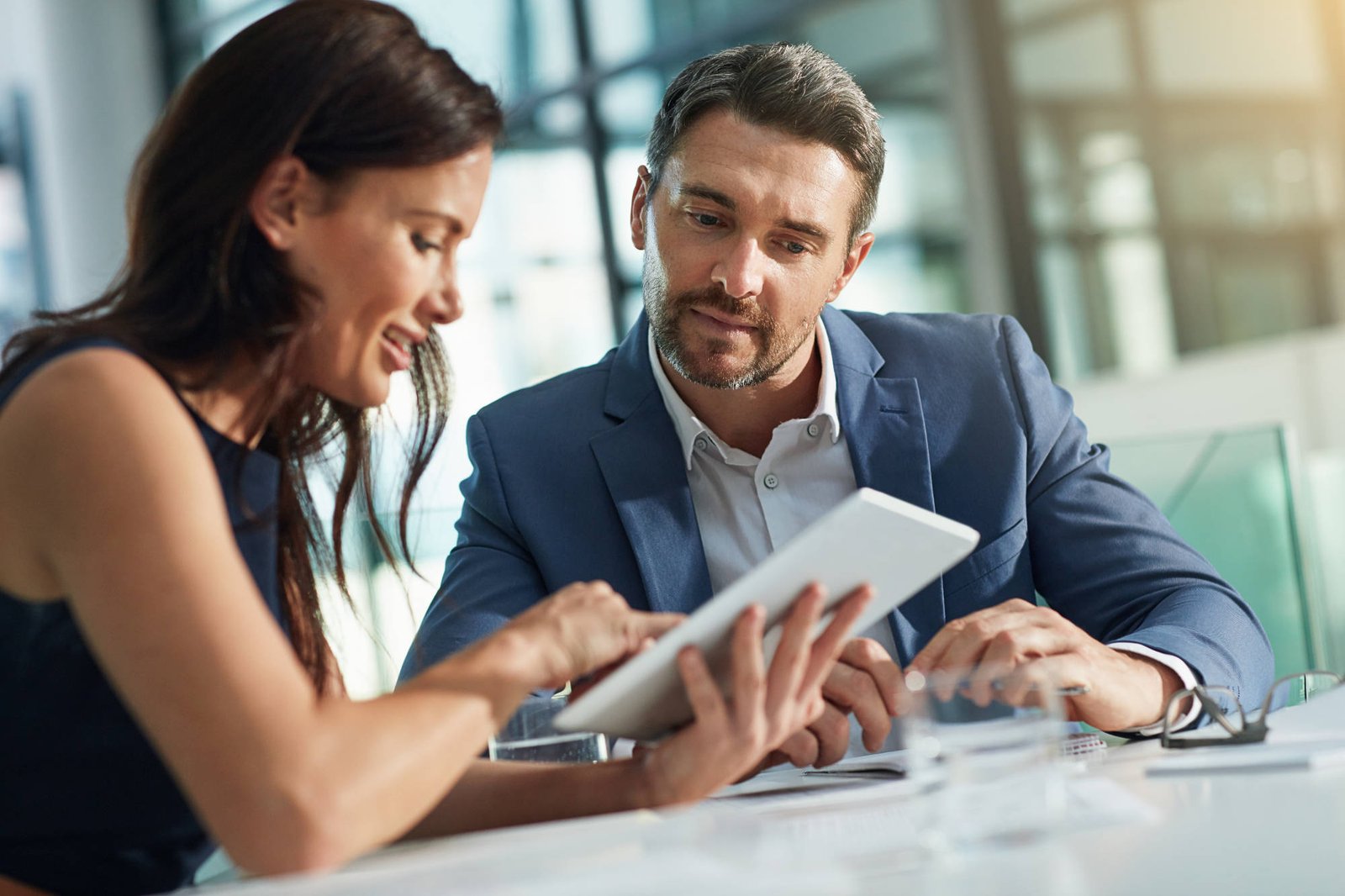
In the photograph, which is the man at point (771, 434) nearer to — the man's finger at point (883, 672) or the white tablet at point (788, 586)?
the man's finger at point (883, 672)

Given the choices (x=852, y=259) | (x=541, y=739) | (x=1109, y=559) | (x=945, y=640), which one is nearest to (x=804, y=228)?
(x=852, y=259)

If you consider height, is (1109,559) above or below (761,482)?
below

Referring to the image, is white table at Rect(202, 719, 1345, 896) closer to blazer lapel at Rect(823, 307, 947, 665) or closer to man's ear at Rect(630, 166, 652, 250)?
blazer lapel at Rect(823, 307, 947, 665)

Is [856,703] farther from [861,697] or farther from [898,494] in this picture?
[898,494]

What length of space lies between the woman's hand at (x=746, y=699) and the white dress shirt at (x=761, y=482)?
713 millimetres

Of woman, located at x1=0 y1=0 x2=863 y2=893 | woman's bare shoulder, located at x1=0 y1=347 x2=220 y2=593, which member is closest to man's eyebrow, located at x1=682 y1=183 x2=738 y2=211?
woman, located at x1=0 y1=0 x2=863 y2=893

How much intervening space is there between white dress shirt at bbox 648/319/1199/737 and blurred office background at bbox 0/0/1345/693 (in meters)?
1.55

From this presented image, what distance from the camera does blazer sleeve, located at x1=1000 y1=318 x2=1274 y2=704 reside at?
1.62m

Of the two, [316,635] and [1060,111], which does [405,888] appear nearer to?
[316,635]

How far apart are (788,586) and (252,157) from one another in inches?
21.2

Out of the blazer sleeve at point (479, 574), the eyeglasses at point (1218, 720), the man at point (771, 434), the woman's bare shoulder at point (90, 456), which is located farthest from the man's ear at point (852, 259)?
the woman's bare shoulder at point (90, 456)

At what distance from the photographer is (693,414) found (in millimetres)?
1945

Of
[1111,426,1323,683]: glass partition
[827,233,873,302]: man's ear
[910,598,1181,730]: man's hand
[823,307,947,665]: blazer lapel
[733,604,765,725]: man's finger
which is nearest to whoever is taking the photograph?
[733,604,765,725]: man's finger

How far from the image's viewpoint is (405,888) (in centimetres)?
85
